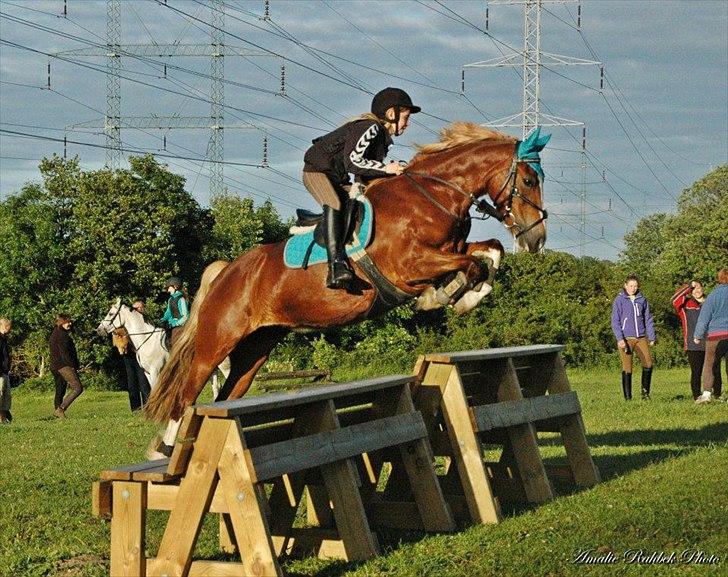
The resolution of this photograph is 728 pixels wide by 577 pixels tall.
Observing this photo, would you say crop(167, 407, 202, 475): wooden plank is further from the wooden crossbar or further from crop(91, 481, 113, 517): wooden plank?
crop(91, 481, 113, 517): wooden plank

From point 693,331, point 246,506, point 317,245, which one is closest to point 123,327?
point 693,331

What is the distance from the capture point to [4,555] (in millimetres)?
7324

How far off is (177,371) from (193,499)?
3924mm

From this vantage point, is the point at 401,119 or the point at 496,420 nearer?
the point at 496,420

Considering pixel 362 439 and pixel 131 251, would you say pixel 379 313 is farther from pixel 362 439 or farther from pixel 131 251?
pixel 131 251

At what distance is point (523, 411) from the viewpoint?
9016mm

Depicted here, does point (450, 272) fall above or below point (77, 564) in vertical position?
above

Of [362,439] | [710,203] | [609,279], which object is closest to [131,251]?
[609,279]

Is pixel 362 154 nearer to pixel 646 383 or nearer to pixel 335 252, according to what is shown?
pixel 335 252

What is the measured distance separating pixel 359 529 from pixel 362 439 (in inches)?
22.3

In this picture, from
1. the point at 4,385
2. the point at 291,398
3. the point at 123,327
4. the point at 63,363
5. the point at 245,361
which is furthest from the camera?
the point at 63,363

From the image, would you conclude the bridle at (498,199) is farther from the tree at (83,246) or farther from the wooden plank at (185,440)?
the tree at (83,246)

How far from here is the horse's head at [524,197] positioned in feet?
30.4

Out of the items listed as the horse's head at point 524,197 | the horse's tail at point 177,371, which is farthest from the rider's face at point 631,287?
the horse's tail at point 177,371
